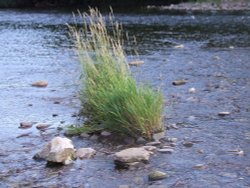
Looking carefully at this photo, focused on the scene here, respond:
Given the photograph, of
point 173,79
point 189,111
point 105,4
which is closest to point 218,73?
point 173,79

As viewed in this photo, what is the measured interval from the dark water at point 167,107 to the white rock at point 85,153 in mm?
134

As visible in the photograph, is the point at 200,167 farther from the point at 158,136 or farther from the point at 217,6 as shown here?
the point at 217,6

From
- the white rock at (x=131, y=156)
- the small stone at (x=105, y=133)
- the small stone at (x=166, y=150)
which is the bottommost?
the small stone at (x=166, y=150)

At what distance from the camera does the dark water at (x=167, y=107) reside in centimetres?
565

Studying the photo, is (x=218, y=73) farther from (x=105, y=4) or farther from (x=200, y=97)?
(x=105, y=4)

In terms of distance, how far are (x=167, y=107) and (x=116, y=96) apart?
5.75 ft

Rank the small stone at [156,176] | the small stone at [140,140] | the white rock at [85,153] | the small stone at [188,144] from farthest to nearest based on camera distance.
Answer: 1. the small stone at [140,140]
2. the small stone at [188,144]
3. the white rock at [85,153]
4. the small stone at [156,176]

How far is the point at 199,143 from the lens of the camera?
665 centimetres

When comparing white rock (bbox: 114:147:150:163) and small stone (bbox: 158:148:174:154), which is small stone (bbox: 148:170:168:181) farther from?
small stone (bbox: 158:148:174:154)

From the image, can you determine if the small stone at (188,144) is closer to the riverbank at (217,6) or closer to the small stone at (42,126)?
the small stone at (42,126)

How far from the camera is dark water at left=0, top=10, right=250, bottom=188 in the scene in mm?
5652

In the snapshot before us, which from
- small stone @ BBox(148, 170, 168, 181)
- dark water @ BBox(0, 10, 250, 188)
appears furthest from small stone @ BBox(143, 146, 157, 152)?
small stone @ BBox(148, 170, 168, 181)

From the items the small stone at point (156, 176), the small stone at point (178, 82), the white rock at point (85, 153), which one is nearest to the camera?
the small stone at point (156, 176)

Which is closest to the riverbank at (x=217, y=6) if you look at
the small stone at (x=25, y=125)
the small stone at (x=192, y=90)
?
the small stone at (x=192, y=90)
